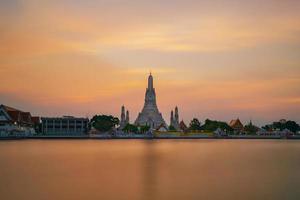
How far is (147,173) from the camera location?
42.8 meters

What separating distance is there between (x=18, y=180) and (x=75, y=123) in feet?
384

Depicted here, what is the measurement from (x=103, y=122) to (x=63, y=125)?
553 inches

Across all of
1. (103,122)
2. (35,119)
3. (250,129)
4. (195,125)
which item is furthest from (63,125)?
(250,129)

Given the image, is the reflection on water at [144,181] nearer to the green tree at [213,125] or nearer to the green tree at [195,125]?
the green tree at [213,125]

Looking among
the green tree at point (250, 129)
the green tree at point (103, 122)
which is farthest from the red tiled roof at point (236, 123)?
the green tree at point (103, 122)

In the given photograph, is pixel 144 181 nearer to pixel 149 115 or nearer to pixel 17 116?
pixel 17 116

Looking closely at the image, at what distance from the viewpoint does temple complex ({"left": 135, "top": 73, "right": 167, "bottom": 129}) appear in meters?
188

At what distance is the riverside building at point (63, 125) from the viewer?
151 metres

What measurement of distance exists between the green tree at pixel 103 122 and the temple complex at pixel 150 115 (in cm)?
2733

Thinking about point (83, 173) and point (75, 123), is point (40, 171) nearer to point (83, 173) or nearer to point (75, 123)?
point (83, 173)

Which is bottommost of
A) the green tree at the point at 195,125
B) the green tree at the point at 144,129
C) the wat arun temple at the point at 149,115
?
the green tree at the point at 144,129

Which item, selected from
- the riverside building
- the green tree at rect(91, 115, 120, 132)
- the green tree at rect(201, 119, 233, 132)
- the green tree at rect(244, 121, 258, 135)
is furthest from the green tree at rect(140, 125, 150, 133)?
the green tree at rect(244, 121, 258, 135)

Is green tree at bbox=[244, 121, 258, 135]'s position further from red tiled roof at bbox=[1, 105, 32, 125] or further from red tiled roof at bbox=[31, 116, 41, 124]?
red tiled roof at bbox=[1, 105, 32, 125]

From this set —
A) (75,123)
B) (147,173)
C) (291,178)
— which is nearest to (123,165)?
(147,173)
